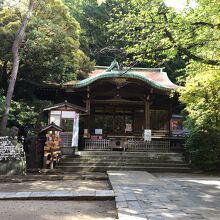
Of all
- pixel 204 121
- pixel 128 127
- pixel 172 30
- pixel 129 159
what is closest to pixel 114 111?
pixel 128 127

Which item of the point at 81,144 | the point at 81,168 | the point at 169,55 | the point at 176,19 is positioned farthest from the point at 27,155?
the point at 176,19

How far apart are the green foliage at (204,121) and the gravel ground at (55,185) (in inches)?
230

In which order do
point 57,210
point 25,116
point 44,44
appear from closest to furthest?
point 57,210
point 44,44
point 25,116

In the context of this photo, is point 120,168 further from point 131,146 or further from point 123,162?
point 131,146

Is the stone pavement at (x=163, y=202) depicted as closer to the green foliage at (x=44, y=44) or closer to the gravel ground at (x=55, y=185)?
the gravel ground at (x=55, y=185)

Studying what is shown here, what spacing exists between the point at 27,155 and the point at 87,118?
5932 mm

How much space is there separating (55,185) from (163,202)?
154 inches

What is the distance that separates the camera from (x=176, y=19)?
365 inches

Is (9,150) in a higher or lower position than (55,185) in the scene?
higher

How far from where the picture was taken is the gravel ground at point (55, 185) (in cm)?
846

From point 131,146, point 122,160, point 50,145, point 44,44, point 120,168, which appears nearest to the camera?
point 50,145

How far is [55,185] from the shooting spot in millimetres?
9078

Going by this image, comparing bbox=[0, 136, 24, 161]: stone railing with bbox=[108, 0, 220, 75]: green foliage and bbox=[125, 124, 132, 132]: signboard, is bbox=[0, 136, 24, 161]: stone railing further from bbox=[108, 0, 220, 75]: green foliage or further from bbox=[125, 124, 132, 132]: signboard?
bbox=[125, 124, 132, 132]: signboard

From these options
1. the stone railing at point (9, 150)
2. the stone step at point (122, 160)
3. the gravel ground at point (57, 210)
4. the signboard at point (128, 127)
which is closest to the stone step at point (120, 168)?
the stone step at point (122, 160)
